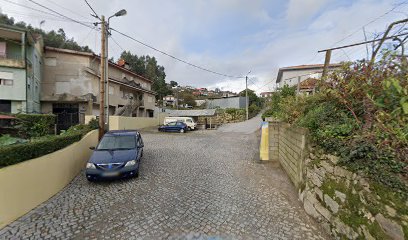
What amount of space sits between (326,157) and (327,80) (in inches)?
77.1

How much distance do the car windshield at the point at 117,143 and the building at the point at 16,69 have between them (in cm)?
1431

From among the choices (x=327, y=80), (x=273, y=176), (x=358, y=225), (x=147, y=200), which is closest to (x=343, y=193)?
(x=358, y=225)

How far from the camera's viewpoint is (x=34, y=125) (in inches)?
563

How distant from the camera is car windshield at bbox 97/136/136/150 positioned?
7.16m

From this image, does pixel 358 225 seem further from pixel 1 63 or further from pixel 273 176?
pixel 1 63

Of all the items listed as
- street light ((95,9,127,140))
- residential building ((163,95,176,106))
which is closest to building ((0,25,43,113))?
street light ((95,9,127,140))

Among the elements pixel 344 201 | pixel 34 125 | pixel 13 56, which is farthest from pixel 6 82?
pixel 344 201

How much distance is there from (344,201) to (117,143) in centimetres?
689

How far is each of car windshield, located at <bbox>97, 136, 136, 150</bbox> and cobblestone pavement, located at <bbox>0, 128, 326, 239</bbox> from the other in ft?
3.89

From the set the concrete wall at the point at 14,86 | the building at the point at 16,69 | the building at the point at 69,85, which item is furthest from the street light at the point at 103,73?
the building at the point at 69,85

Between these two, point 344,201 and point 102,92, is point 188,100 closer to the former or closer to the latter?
point 102,92

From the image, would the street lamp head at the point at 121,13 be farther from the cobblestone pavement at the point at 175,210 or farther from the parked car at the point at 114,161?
the cobblestone pavement at the point at 175,210

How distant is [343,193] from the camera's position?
10.4ft

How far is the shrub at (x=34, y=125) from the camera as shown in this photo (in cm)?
1319
